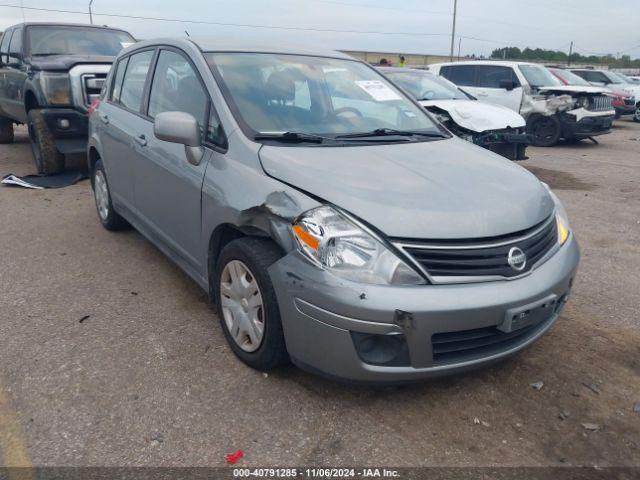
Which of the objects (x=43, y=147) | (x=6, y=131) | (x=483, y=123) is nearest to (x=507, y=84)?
(x=483, y=123)

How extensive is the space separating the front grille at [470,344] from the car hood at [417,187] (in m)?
0.42

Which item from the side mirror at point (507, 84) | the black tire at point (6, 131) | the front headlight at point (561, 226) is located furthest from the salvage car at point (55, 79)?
the side mirror at point (507, 84)

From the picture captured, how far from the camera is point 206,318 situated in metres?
3.46

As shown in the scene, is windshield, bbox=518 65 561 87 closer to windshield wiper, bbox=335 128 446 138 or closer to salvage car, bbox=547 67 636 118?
salvage car, bbox=547 67 636 118

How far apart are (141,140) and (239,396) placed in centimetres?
206

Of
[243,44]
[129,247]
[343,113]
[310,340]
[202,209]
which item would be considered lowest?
[129,247]

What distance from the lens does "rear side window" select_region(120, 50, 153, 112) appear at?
406 centimetres

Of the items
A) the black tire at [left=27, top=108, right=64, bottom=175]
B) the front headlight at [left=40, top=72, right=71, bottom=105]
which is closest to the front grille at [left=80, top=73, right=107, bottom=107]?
the front headlight at [left=40, top=72, right=71, bottom=105]

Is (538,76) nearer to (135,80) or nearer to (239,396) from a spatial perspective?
(135,80)

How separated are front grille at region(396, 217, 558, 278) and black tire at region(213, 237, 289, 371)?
2.13 feet

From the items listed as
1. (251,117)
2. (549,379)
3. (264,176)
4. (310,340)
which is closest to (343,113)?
(251,117)

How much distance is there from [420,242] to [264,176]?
0.86 meters

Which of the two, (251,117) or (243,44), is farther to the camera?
(243,44)

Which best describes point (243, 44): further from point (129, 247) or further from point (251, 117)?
point (129, 247)
